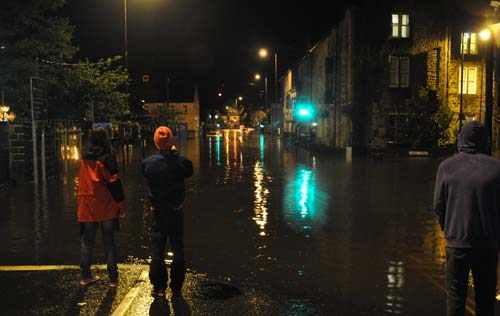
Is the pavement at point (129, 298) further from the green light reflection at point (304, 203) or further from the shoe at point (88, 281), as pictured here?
the green light reflection at point (304, 203)

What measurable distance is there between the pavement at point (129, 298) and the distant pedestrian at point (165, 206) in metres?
→ 0.22

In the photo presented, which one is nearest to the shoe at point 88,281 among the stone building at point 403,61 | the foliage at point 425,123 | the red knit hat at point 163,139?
the red knit hat at point 163,139

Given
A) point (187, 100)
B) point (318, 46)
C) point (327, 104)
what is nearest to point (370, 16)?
point (327, 104)

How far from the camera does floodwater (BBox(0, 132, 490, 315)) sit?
6.32 metres

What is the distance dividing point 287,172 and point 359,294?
15.0m

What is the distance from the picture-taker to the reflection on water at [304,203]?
10.5 metres

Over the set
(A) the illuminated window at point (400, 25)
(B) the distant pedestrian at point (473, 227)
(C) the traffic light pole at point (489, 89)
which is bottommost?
(B) the distant pedestrian at point (473, 227)

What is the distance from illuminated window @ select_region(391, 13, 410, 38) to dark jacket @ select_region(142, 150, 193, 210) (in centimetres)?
3043

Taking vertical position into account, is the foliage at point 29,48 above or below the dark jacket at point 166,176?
above

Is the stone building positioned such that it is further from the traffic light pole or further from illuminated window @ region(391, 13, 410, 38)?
the traffic light pole

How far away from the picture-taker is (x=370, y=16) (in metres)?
33.8

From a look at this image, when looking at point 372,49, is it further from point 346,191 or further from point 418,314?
point 418,314

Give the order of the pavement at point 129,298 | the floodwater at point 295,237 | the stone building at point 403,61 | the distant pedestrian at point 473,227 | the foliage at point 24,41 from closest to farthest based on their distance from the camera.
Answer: the distant pedestrian at point 473,227 → the pavement at point 129,298 → the floodwater at point 295,237 → the foliage at point 24,41 → the stone building at point 403,61

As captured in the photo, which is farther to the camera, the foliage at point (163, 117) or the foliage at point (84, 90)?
the foliage at point (163, 117)
